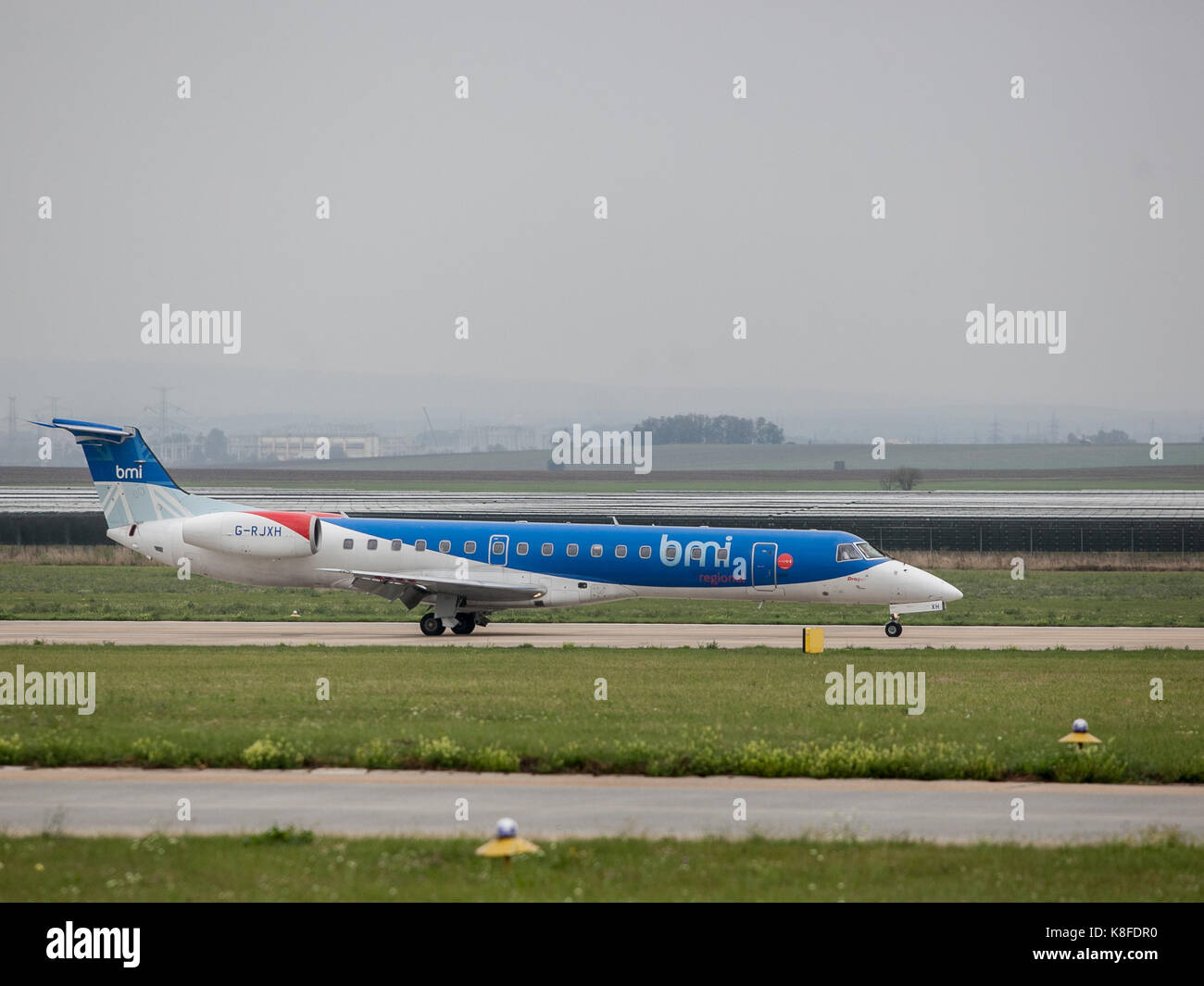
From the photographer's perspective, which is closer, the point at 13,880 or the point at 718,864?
the point at 13,880

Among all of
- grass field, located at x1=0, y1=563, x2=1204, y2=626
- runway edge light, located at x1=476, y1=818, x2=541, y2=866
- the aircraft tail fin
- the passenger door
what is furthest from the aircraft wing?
runway edge light, located at x1=476, y1=818, x2=541, y2=866

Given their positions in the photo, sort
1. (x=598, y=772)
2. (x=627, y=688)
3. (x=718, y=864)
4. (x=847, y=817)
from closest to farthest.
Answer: (x=718, y=864)
(x=847, y=817)
(x=598, y=772)
(x=627, y=688)

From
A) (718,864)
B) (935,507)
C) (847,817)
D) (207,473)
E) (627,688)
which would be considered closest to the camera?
(718,864)

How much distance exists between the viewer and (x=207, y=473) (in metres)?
148

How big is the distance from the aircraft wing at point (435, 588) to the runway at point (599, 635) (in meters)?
1.00

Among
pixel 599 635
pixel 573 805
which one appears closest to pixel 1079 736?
pixel 573 805

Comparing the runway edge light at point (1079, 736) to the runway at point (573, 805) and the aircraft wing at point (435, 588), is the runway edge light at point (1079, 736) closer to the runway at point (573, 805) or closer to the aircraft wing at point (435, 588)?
the runway at point (573, 805)

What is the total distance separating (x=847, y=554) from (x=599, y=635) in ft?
23.0

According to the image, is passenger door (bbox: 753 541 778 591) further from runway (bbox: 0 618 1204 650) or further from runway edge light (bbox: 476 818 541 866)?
runway edge light (bbox: 476 818 541 866)

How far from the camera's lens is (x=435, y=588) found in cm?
3684
